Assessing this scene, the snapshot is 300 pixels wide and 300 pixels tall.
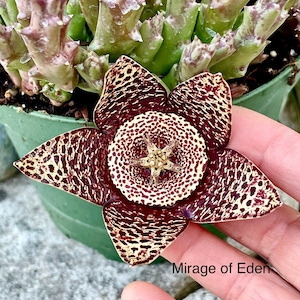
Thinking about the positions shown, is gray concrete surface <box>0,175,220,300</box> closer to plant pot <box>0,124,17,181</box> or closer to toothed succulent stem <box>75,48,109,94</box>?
plant pot <box>0,124,17,181</box>

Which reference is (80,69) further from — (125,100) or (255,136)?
(255,136)

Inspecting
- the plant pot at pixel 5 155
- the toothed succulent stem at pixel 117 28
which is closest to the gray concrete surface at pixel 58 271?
the plant pot at pixel 5 155

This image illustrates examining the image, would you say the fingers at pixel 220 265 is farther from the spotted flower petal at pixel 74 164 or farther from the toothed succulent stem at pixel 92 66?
the toothed succulent stem at pixel 92 66

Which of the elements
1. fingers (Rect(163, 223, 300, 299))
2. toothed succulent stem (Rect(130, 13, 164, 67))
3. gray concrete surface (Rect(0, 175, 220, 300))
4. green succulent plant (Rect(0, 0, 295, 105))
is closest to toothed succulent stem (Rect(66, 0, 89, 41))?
green succulent plant (Rect(0, 0, 295, 105))

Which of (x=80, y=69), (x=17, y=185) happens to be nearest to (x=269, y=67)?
(x=80, y=69)

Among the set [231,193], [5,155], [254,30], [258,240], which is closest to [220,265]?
[258,240]

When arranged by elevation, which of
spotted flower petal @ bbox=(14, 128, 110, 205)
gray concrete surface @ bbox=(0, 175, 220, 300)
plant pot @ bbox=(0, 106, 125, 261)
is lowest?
gray concrete surface @ bbox=(0, 175, 220, 300)

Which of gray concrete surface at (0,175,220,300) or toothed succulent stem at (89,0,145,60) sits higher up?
toothed succulent stem at (89,0,145,60)

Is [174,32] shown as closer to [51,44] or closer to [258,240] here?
[51,44]
